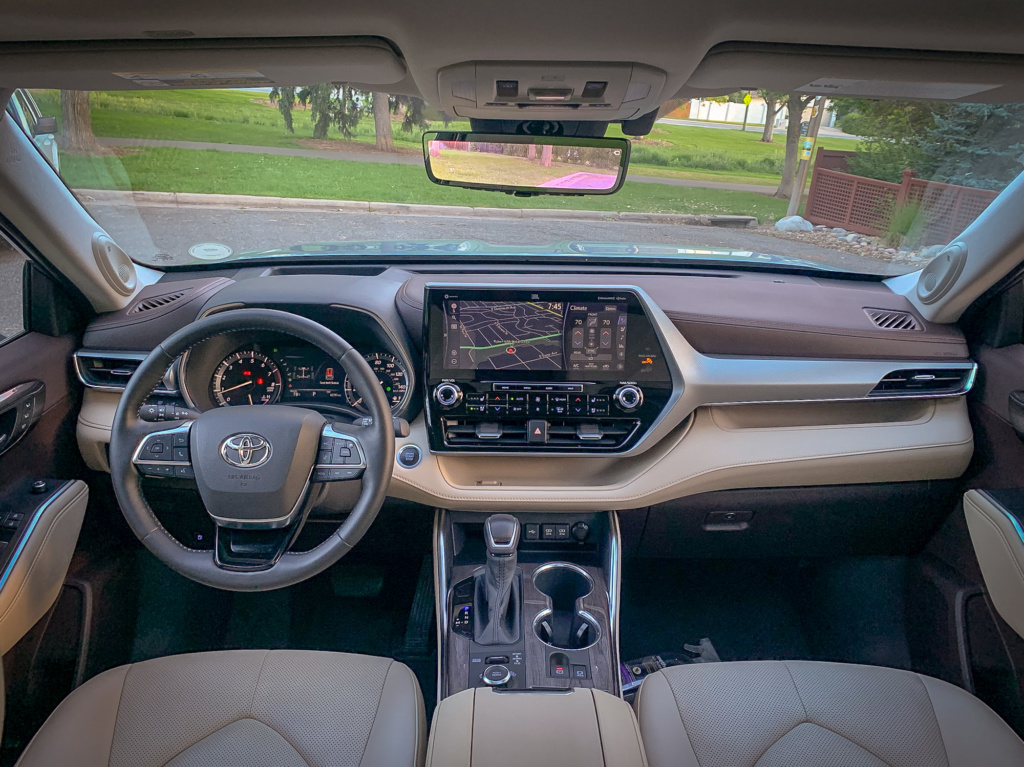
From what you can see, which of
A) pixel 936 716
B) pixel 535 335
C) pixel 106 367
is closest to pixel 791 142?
pixel 535 335

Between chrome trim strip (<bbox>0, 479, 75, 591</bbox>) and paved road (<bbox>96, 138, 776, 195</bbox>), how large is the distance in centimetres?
123

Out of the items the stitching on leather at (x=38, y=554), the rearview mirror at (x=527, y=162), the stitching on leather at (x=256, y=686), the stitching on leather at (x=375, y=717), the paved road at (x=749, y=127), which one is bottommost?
the stitching on leather at (x=375, y=717)

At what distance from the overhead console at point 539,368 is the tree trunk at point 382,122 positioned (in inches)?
22.3

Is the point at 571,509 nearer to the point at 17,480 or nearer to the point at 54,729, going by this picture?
the point at 54,729

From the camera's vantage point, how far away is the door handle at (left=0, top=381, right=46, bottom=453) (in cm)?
216

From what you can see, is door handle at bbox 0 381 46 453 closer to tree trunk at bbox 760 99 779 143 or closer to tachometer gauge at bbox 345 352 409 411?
tachometer gauge at bbox 345 352 409 411

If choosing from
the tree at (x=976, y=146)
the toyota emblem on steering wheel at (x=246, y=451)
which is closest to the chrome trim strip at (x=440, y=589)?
the toyota emblem on steering wheel at (x=246, y=451)

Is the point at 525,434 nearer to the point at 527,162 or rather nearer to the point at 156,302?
the point at 527,162

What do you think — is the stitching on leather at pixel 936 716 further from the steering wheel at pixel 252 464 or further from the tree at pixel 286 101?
the tree at pixel 286 101

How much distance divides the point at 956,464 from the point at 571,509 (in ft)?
4.81

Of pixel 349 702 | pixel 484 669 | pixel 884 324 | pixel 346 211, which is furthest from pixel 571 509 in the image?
pixel 346 211

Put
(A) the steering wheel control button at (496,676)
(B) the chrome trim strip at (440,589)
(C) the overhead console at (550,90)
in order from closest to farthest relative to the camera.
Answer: (C) the overhead console at (550,90)
(A) the steering wheel control button at (496,676)
(B) the chrome trim strip at (440,589)

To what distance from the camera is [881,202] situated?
265 cm

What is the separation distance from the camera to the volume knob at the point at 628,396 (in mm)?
2414
